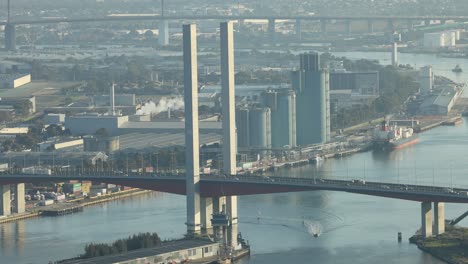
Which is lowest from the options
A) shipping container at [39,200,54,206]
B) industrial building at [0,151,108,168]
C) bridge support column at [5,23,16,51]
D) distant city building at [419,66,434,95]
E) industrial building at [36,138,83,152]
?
shipping container at [39,200,54,206]

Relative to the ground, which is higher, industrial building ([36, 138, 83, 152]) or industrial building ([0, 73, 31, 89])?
industrial building ([0, 73, 31, 89])

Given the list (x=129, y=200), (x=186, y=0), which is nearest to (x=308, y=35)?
(x=186, y=0)

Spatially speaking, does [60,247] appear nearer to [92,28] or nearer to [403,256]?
[403,256]

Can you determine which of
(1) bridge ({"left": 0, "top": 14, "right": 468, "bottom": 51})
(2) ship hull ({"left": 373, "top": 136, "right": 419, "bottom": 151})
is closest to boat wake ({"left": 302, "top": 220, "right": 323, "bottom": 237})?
(2) ship hull ({"left": 373, "top": 136, "right": 419, "bottom": 151})

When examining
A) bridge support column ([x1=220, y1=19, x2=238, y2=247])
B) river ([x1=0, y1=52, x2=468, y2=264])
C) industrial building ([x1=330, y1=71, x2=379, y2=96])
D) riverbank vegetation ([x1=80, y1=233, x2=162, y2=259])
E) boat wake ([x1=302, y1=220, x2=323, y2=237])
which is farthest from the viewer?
industrial building ([x1=330, y1=71, x2=379, y2=96])

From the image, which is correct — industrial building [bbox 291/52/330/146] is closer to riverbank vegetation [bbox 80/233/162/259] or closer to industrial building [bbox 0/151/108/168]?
industrial building [bbox 0/151/108/168]

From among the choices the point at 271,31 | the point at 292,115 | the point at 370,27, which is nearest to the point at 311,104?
the point at 292,115
